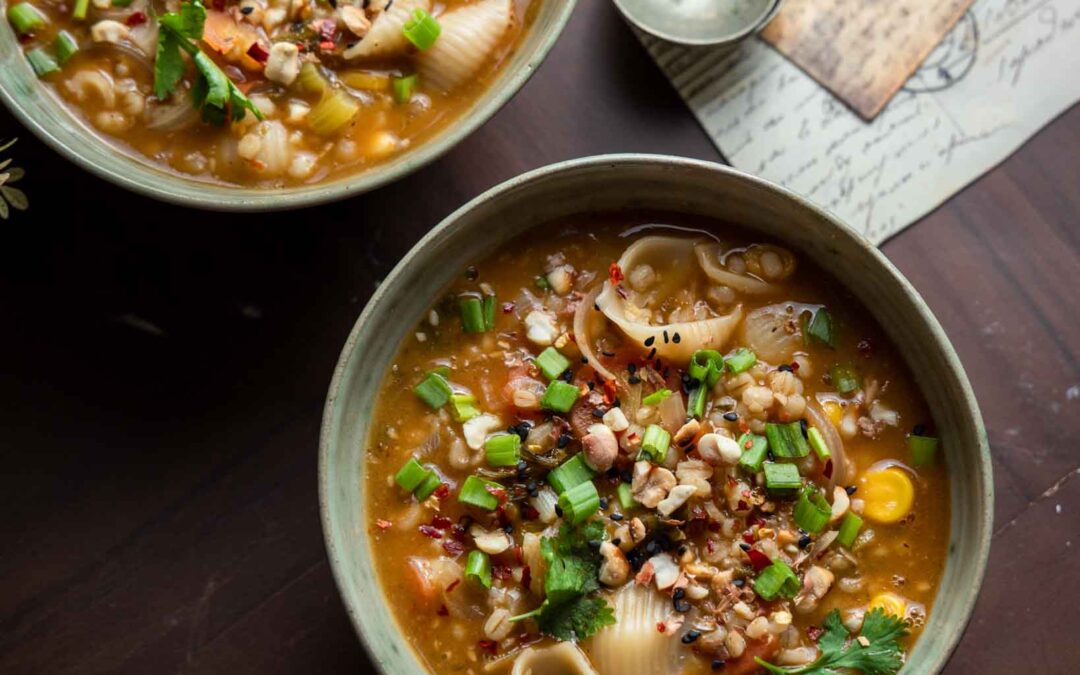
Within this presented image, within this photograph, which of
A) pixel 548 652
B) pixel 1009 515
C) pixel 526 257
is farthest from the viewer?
pixel 1009 515

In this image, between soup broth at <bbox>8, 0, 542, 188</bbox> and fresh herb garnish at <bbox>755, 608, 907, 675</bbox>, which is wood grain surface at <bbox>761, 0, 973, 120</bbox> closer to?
soup broth at <bbox>8, 0, 542, 188</bbox>

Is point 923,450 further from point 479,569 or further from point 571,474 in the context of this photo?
point 479,569

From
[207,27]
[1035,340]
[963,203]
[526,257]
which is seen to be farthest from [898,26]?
[207,27]

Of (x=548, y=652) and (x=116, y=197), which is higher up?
(x=116, y=197)

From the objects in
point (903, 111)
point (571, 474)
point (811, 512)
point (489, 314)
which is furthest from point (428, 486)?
point (903, 111)

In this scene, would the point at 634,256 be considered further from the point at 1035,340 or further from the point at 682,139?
the point at 1035,340

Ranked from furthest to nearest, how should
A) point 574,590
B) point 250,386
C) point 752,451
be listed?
point 250,386 → point 752,451 → point 574,590
